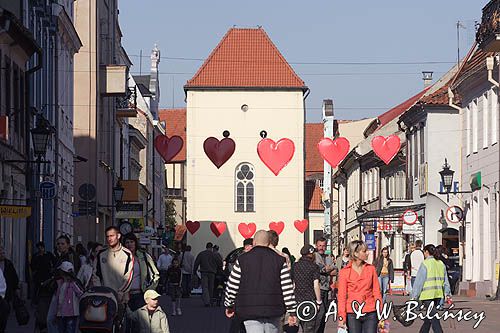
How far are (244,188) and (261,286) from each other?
82526 mm

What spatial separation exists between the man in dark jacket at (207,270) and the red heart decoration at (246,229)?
169ft

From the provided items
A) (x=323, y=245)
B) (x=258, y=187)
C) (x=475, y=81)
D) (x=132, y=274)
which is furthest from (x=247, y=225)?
(x=132, y=274)

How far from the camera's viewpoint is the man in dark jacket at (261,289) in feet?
45.9

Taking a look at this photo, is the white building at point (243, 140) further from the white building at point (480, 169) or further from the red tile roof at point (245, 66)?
the white building at point (480, 169)

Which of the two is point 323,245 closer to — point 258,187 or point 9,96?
point 9,96

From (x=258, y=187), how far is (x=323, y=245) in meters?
72.5

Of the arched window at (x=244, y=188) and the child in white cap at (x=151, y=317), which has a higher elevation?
the arched window at (x=244, y=188)

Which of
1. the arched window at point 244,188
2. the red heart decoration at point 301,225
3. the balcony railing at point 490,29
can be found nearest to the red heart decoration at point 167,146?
the balcony railing at point 490,29

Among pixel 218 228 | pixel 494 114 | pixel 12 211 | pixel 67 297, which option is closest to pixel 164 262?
pixel 494 114

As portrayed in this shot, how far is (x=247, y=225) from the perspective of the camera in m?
92.6

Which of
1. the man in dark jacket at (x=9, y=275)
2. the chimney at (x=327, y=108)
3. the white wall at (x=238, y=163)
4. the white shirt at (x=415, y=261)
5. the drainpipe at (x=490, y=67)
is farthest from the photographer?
the chimney at (x=327, y=108)

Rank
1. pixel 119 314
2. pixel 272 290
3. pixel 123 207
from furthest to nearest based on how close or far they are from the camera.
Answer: pixel 123 207
pixel 119 314
pixel 272 290

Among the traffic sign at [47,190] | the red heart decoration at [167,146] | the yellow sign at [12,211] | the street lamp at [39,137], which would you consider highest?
the red heart decoration at [167,146]

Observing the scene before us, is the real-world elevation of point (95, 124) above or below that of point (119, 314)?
above
